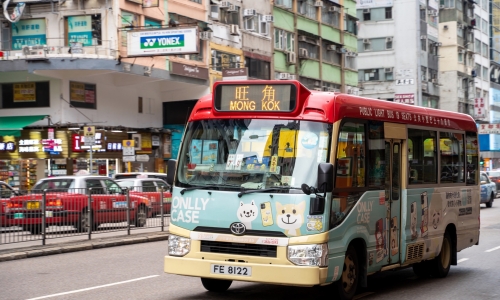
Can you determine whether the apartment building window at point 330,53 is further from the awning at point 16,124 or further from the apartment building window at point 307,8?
the awning at point 16,124

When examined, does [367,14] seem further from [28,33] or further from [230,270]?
[230,270]

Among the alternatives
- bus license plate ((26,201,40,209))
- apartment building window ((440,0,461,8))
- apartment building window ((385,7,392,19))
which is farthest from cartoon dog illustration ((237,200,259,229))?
apartment building window ((440,0,461,8))

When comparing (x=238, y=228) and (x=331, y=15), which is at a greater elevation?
(x=331, y=15)

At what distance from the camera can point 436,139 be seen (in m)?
13.1

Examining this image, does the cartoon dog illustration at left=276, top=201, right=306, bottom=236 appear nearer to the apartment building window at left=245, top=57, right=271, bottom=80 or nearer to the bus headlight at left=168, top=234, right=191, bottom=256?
the bus headlight at left=168, top=234, right=191, bottom=256

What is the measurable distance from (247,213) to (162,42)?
86.8 ft

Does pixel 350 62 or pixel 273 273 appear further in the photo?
pixel 350 62

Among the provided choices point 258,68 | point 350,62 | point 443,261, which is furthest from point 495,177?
point 443,261

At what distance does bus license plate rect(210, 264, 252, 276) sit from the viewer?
9336 mm

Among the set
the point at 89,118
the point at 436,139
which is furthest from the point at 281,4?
the point at 436,139

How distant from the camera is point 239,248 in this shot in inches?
373

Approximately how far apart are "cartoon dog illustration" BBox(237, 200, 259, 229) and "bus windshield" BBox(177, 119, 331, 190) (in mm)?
226

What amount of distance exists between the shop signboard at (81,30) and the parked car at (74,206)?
1729 centimetres

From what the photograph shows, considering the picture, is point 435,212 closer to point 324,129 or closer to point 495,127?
point 324,129
